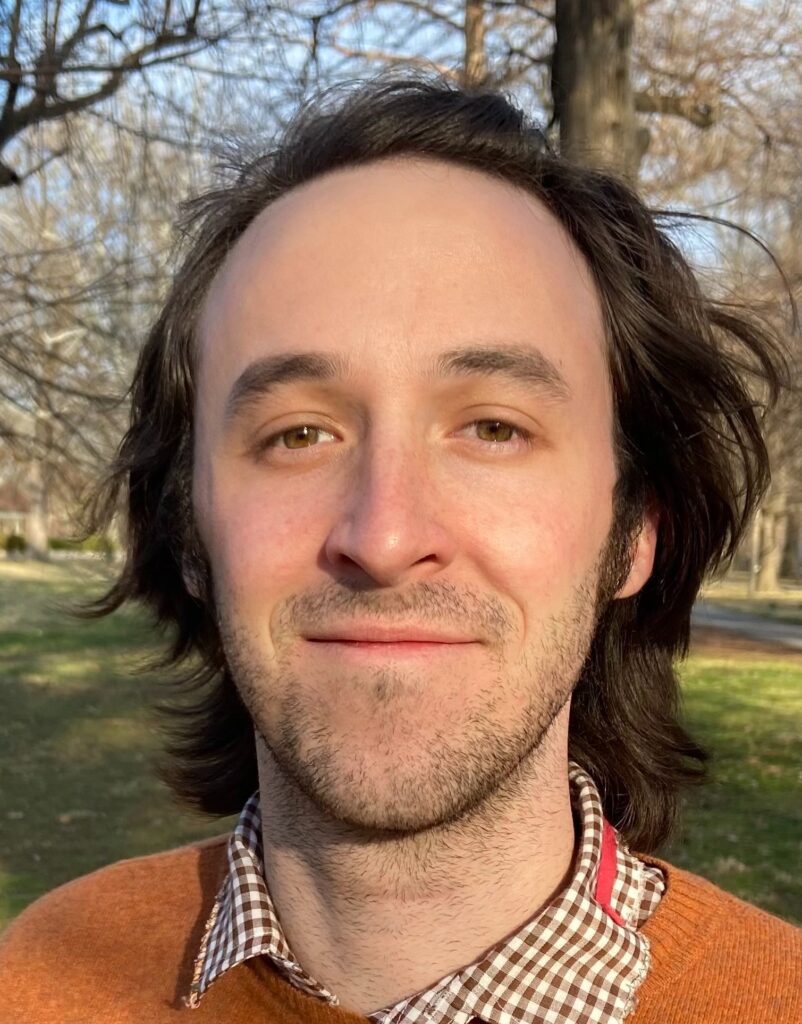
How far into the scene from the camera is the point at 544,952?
1.59 metres

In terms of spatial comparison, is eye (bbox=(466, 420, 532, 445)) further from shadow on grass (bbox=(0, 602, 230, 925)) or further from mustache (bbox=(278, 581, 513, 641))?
shadow on grass (bbox=(0, 602, 230, 925))

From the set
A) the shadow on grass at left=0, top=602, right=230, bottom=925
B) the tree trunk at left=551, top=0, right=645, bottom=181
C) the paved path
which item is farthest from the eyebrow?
the paved path

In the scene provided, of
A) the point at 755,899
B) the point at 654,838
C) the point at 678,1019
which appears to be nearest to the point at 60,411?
the point at 755,899

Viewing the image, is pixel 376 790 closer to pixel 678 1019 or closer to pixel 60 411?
pixel 678 1019

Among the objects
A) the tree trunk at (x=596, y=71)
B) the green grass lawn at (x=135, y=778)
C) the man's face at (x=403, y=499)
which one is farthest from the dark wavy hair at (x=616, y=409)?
the tree trunk at (x=596, y=71)

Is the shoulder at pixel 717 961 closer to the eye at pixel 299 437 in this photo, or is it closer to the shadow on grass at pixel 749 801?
the eye at pixel 299 437

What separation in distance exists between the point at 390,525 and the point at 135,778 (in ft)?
22.4

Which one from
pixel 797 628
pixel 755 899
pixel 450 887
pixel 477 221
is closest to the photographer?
pixel 450 887

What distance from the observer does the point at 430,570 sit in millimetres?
1579

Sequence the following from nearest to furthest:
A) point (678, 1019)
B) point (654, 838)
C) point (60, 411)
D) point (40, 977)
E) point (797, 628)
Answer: point (678, 1019)
point (40, 977)
point (654, 838)
point (60, 411)
point (797, 628)

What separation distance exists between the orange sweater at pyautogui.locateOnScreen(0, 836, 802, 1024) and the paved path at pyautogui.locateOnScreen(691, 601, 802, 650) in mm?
14397

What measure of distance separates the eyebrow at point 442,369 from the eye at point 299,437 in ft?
0.25

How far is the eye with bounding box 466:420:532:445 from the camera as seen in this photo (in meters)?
1.69

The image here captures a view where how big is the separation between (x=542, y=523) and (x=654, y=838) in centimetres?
88
